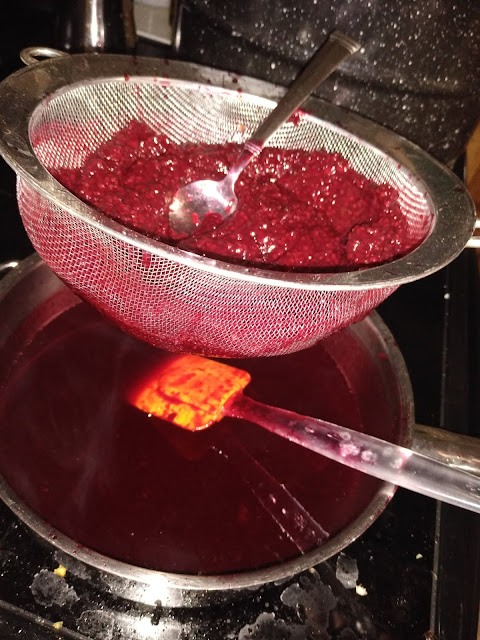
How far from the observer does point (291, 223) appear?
1086 millimetres

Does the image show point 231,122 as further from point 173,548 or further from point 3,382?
point 173,548

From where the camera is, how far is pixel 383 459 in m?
0.84

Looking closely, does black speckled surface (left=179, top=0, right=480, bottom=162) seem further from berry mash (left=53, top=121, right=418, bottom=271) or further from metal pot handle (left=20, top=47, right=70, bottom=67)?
metal pot handle (left=20, top=47, right=70, bottom=67)

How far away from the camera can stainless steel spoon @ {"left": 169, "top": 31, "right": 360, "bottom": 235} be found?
1.10 m

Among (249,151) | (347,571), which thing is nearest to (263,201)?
(249,151)

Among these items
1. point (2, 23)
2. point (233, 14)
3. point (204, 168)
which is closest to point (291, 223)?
point (204, 168)

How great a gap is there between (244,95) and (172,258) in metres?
Result: 0.58

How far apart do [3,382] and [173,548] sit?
0.42 metres

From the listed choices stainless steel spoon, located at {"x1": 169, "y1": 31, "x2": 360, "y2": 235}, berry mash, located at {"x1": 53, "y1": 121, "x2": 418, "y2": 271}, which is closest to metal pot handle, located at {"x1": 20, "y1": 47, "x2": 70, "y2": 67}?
berry mash, located at {"x1": 53, "y1": 121, "x2": 418, "y2": 271}

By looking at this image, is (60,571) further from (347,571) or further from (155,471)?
(347,571)

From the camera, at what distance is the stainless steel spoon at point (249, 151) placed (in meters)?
1.10

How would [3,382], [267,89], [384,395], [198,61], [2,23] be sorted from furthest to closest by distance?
[2,23] → [198,61] → [267,89] → [384,395] → [3,382]

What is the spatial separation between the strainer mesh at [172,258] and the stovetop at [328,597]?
Result: 0.36 meters

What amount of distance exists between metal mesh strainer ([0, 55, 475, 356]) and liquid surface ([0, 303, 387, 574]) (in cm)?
13
